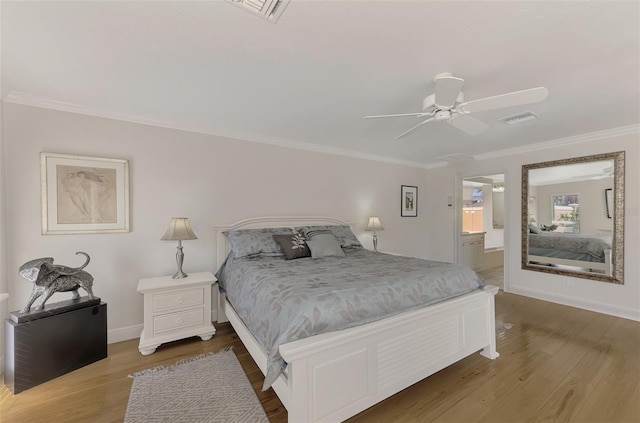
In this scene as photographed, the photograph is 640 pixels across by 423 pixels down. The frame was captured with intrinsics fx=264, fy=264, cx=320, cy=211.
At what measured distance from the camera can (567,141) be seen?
12.3ft

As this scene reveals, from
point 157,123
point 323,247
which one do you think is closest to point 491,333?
point 323,247

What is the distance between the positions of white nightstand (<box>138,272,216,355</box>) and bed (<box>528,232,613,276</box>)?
474 cm

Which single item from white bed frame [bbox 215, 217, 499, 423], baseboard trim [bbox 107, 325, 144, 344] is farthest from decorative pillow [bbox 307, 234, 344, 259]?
baseboard trim [bbox 107, 325, 144, 344]

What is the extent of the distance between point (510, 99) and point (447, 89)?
46cm

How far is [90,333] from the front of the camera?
230 cm

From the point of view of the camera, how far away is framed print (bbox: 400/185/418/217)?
5.20 m

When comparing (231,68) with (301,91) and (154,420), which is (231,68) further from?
(154,420)

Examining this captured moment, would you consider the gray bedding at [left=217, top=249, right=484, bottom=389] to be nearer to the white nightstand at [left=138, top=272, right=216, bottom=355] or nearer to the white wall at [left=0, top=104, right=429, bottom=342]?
the white nightstand at [left=138, top=272, right=216, bottom=355]

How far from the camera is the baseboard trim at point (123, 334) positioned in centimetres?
271

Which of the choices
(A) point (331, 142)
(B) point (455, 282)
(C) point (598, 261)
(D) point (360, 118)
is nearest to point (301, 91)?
(D) point (360, 118)

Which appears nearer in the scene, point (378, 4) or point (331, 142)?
point (378, 4)

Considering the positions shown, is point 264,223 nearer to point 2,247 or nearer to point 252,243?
point 252,243

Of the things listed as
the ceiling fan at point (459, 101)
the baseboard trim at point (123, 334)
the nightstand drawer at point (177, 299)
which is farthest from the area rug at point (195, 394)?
the ceiling fan at point (459, 101)

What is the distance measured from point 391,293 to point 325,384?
0.74m
